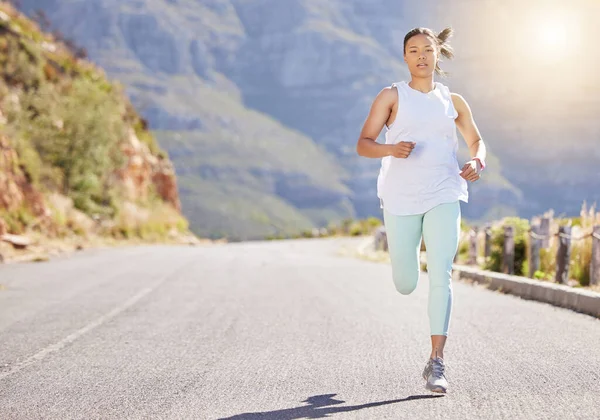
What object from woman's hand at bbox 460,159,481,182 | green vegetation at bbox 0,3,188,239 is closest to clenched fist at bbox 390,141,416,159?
woman's hand at bbox 460,159,481,182

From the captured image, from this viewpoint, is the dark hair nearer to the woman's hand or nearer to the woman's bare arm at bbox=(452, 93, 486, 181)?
the woman's bare arm at bbox=(452, 93, 486, 181)

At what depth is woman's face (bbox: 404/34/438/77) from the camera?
5566 millimetres

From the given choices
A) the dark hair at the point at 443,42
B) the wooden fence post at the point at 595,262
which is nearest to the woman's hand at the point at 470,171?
the dark hair at the point at 443,42

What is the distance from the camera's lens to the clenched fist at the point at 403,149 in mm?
5297

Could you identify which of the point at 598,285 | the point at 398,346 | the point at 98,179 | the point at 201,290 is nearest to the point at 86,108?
the point at 98,179

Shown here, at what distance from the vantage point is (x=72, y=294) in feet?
38.7

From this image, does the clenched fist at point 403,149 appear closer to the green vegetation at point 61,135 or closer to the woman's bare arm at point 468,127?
the woman's bare arm at point 468,127

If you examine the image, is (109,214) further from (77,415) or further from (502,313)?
(77,415)

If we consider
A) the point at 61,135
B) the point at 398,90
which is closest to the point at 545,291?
the point at 398,90

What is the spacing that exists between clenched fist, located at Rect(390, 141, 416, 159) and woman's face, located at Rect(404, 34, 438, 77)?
20.4 inches

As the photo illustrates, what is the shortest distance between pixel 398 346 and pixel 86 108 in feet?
94.6

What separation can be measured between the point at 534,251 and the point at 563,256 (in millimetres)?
1453

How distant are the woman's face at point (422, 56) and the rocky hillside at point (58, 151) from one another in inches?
703

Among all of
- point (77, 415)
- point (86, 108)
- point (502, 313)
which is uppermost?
point (86, 108)
